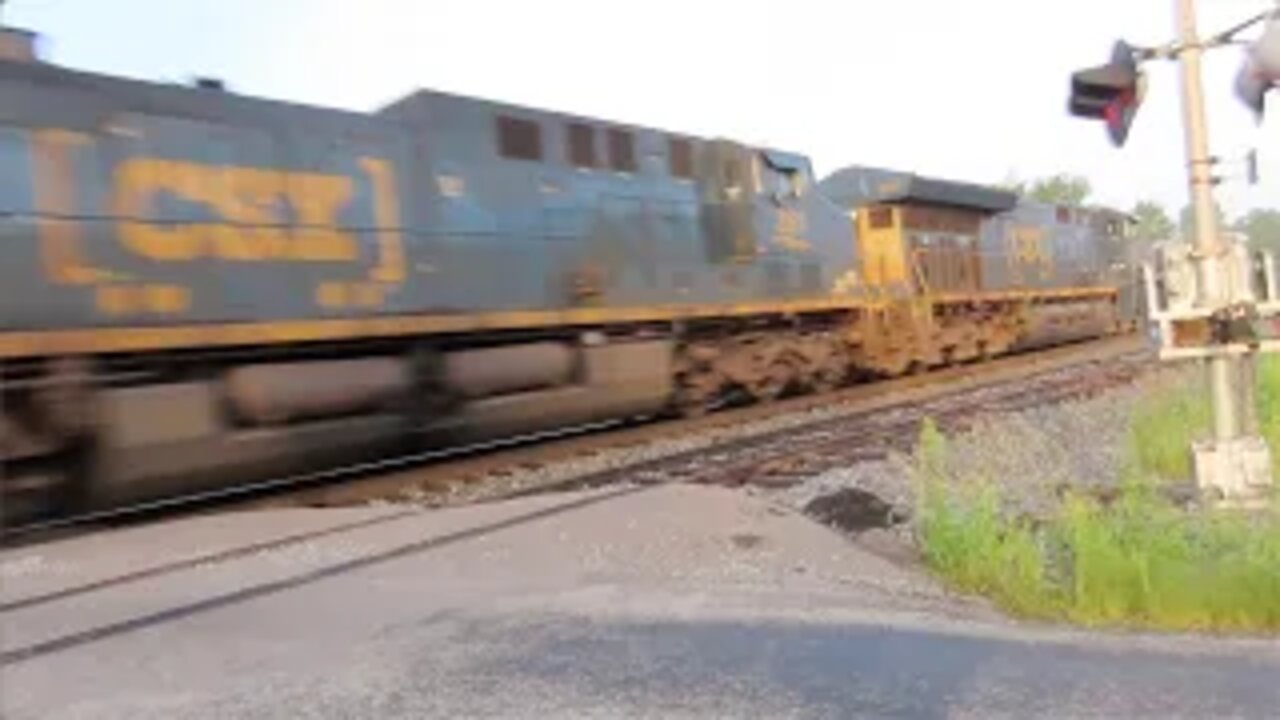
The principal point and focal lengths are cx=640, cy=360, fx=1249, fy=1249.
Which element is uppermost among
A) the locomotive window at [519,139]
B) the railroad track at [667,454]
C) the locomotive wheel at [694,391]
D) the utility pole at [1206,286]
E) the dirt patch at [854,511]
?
the locomotive window at [519,139]

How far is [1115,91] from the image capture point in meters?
6.88

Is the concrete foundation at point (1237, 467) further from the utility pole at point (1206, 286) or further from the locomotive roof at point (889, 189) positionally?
the locomotive roof at point (889, 189)

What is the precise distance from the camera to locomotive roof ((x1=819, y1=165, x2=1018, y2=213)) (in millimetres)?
19734

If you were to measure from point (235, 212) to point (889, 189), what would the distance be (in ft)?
41.8

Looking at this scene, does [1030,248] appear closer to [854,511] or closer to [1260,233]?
[1260,233]

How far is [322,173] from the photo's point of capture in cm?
985

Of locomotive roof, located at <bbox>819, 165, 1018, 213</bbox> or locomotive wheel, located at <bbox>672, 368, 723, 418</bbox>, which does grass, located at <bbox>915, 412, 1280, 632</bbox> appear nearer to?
locomotive wheel, located at <bbox>672, 368, 723, 418</bbox>

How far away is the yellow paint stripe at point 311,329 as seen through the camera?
26.0 ft

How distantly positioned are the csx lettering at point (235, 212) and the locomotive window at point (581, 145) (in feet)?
9.73

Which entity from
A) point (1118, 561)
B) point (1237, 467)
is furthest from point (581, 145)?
point (1118, 561)

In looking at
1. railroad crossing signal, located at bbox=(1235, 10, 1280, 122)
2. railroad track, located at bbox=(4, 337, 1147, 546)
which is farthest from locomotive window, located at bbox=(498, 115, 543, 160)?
railroad crossing signal, located at bbox=(1235, 10, 1280, 122)

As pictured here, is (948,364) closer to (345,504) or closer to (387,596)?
(345,504)

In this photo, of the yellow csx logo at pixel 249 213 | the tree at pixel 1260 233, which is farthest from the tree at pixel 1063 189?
the yellow csx logo at pixel 249 213

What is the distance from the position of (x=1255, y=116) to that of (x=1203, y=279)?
88cm
